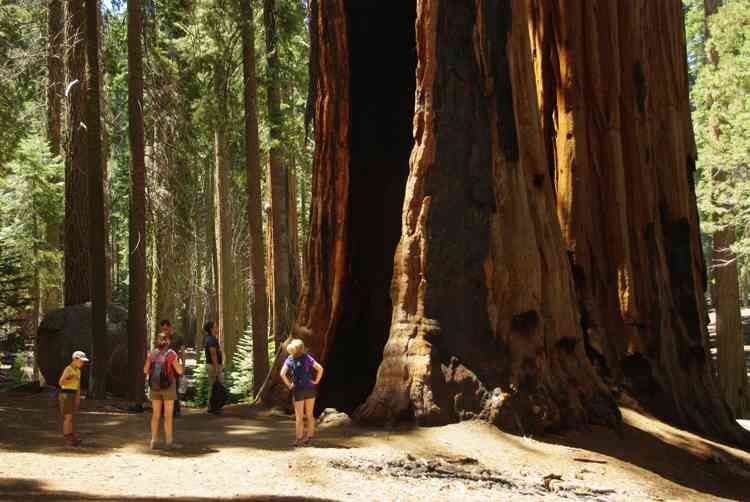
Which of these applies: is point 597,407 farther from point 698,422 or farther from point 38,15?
point 38,15

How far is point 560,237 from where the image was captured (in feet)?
35.8

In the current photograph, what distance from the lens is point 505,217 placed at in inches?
405

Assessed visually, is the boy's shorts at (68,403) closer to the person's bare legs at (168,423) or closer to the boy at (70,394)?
the boy at (70,394)

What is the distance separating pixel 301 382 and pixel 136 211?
23.9 feet

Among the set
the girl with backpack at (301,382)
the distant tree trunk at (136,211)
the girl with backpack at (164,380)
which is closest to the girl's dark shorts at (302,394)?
the girl with backpack at (301,382)

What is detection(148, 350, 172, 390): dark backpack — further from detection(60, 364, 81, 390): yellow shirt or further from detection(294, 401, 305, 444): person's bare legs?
detection(294, 401, 305, 444): person's bare legs

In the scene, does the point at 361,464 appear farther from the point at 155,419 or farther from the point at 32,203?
the point at 32,203

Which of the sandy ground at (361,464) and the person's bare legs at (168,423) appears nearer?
the sandy ground at (361,464)

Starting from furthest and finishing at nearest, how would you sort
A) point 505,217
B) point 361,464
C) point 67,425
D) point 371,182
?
1. point 371,182
2. point 505,217
3. point 67,425
4. point 361,464

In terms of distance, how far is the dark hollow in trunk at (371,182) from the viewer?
43.5ft

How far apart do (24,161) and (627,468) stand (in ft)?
64.0

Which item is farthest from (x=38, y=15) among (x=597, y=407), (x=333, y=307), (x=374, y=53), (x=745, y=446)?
(x=745, y=446)

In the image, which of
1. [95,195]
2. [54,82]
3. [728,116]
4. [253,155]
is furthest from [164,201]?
[728,116]

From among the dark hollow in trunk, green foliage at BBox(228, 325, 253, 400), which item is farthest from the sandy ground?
green foliage at BBox(228, 325, 253, 400)
